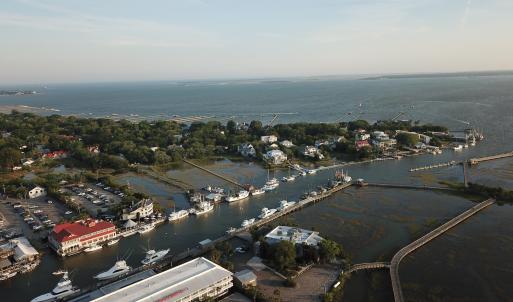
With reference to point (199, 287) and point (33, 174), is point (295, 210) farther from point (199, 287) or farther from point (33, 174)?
point (33, 174)

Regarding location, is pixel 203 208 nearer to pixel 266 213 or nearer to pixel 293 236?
pixel 266 213

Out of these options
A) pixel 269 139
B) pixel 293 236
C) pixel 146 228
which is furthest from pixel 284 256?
pixel 269 139

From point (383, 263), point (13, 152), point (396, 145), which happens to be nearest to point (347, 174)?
point (396, 145)

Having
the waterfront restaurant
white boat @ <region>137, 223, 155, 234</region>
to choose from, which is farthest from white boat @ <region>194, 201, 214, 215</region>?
the waterfront restaurant

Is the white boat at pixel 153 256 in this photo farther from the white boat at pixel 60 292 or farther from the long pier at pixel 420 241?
the long pier at pixel 420 241

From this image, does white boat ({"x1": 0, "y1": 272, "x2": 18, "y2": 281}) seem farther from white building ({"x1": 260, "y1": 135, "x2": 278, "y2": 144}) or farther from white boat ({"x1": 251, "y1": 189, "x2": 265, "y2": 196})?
white building ({"x1": 260, "y1": 135, "x2": 278, "y2": 144})
